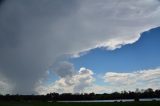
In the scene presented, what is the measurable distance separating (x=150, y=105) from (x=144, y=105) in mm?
2649

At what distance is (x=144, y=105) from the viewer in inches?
3812

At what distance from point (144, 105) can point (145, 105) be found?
0.30 metres

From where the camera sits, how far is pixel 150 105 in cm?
9456

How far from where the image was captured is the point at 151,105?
9438 centimetres

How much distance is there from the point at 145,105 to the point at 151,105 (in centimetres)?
274

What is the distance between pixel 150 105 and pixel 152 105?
3.03 feet

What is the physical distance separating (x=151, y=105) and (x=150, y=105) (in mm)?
321

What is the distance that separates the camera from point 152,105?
308 feet

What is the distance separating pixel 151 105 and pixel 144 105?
295cm

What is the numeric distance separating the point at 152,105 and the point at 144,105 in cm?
357

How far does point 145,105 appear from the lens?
96.8 m
